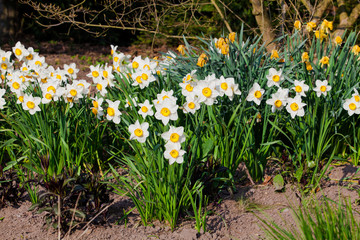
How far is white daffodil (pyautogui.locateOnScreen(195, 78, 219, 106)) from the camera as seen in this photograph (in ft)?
7.82

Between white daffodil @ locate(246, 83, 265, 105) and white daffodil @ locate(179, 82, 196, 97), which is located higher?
white daffodil @ locate(179, 82, 196, 97)

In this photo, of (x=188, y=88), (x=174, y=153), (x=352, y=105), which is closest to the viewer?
(x=174, y=153)

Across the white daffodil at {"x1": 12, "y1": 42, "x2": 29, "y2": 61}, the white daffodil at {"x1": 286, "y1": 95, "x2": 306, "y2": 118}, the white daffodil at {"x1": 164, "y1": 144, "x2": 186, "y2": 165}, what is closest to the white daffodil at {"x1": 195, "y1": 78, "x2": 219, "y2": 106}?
the white daffodil at {"x1": 164, "y1": 144, "x2": 186, "y2": 165}

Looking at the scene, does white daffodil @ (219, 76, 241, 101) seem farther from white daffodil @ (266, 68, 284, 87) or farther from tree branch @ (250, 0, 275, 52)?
tree branch @ (250, 0, 275, 52)

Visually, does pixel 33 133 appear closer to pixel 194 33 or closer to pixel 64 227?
pixel 64 227

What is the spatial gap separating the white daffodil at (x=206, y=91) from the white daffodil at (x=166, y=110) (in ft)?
0.56

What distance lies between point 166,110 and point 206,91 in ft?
0.86

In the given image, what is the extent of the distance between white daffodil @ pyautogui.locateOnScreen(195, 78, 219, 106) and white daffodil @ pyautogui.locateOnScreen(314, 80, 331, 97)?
817 mm

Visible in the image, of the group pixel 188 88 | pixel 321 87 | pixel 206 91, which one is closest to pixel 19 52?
pixel 188 88

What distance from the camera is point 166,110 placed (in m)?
2.33

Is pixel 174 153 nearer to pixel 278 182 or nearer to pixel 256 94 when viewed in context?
pixel 256 94

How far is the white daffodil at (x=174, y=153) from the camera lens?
2.22m

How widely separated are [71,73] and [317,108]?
1957 millimetres

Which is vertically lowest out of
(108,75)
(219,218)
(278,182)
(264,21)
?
(219,218)
